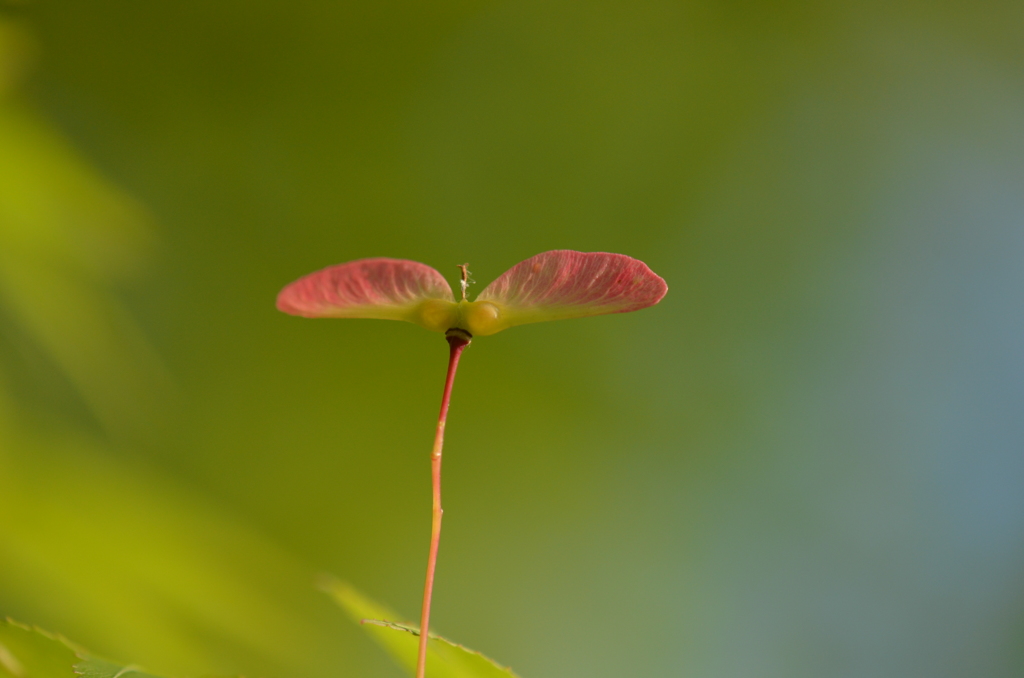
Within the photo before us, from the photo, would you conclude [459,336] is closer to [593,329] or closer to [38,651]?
[38,651]

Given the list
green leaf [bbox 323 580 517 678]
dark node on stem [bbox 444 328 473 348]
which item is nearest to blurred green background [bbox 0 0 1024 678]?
green leaf [bbox 323 580 517 678]

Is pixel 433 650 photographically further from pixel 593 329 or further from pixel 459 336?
pixel 593 329

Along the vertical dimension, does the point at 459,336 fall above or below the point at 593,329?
below

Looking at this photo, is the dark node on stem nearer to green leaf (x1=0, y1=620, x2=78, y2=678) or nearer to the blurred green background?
green leaf (x1=0, y1=620, x2=78, y2=678)

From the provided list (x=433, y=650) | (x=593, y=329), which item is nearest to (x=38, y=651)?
(x=433, y=650)

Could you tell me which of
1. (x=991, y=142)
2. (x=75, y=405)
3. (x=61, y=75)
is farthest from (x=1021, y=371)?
(x=61, y=75)

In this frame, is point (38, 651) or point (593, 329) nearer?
point (38, 651)
